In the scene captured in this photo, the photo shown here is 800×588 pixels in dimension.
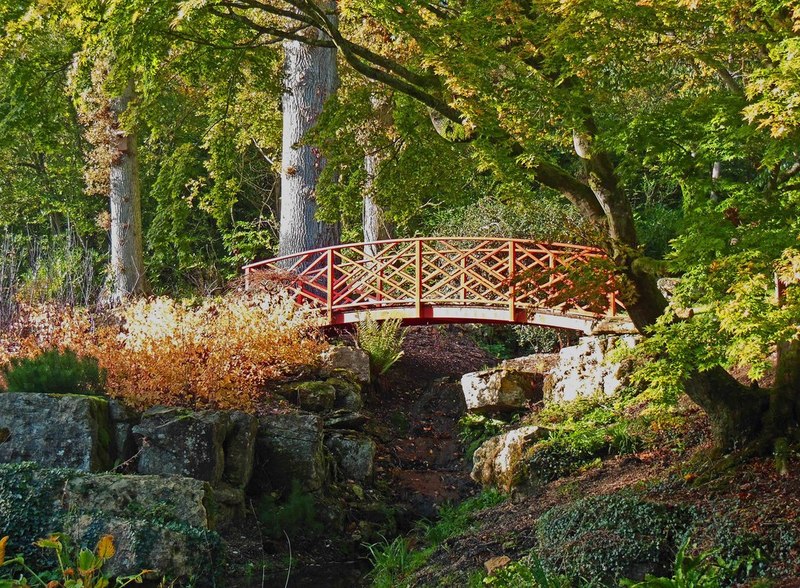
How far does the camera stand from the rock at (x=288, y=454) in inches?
376

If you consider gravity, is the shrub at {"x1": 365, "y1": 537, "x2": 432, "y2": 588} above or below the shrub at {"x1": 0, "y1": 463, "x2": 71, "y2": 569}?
below

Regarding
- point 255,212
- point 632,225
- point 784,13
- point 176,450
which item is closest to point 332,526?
point 176,450

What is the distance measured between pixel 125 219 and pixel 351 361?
5.51m

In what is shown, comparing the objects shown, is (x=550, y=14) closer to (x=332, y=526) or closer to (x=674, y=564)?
(x=674, y=564)

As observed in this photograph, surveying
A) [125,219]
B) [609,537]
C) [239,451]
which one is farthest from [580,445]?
[125,219]

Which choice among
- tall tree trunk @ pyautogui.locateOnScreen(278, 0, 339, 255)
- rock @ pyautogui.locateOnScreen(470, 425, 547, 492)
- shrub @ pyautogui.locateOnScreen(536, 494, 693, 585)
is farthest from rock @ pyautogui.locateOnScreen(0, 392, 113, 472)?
tall tree trunk @ pyautogui.locateOnScreen(278, 0, 339, 255)

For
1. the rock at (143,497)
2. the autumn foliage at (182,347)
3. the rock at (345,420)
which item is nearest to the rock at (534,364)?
the rock at (345,420)

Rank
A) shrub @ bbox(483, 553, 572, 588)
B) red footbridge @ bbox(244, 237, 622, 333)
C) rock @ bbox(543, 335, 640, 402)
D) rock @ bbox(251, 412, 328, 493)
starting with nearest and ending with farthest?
shrub @ bbox(483, 553, 572, 588)
rock @ bbox(251, 412, 328, 493)
rock @ bbox(543, 335, 640, 402)
red footbridge @ bbox(244, 237, 622, 333)

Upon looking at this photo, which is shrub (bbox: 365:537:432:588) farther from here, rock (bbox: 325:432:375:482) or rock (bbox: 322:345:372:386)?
rock (bbox: 322:345:372:386)

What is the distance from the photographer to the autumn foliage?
31.8 ft

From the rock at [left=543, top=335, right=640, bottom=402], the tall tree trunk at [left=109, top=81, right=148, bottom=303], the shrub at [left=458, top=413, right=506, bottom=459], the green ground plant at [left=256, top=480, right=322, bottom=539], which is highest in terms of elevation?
the tall tree trunk at [left=109, top=81, right=148, bottom=303]

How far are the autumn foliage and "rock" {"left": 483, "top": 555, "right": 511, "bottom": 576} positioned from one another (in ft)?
11.7

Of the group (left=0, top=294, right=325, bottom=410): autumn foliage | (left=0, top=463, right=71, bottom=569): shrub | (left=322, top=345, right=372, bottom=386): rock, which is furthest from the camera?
(left=322, top=345, right=372, bottom=386): rock

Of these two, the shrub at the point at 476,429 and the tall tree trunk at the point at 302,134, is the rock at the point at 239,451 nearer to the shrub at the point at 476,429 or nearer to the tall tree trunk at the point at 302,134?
the shrub at the point at 476,429
